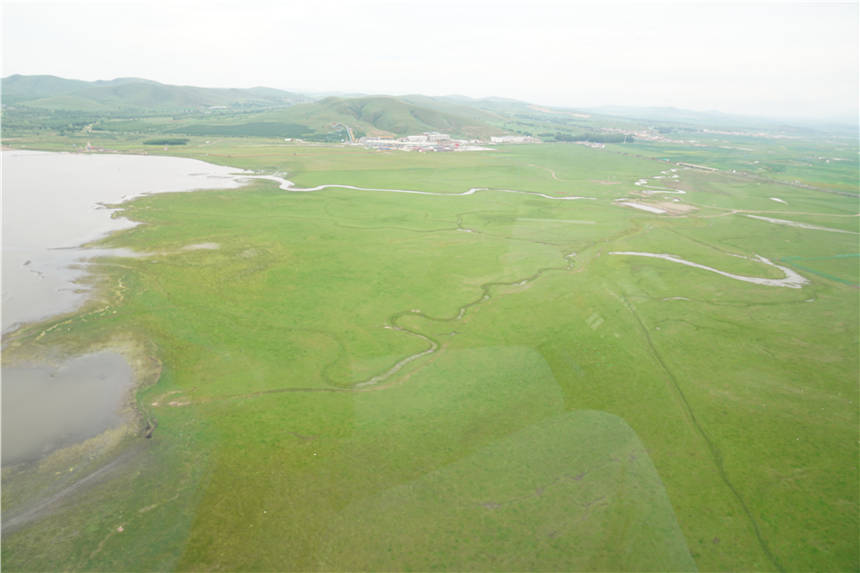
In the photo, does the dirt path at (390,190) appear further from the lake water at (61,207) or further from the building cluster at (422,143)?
the building cluster at (422,143)

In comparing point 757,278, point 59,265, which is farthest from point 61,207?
point 757,278

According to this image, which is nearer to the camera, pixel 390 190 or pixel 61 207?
pixel 61 207

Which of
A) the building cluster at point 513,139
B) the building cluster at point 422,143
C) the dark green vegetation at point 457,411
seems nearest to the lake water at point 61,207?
the dark green vegetation at point 457,411

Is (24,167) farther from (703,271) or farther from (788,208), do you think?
(788,208)

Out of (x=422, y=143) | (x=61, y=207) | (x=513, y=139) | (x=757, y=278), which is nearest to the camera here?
(x=757, y=278)

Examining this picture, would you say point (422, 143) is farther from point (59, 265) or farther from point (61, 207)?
point (59, 265)

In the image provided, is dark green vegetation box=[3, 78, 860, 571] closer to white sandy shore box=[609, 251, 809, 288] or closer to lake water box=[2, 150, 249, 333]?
white sandy shore box=[609, 251, 809, 288]
